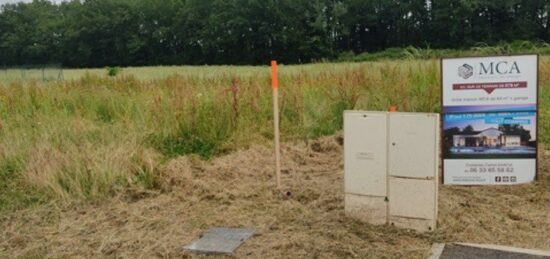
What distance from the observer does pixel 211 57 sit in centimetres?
7319

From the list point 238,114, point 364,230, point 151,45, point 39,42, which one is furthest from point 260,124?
point 39,42

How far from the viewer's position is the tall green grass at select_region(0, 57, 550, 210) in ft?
17.0

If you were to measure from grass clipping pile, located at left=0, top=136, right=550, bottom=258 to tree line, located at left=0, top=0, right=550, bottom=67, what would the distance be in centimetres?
5298

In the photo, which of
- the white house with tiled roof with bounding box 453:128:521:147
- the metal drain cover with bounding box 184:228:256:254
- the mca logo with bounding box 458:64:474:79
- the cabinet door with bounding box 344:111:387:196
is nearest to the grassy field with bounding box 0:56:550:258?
the metal drain cover with bounding box 184:228:256:254

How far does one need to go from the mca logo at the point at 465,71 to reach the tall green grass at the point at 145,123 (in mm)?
2706

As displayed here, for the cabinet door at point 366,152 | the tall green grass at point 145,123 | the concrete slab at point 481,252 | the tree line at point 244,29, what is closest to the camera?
the concrete slab at point 481,252

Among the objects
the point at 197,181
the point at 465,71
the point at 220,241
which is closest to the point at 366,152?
the point at 220,241

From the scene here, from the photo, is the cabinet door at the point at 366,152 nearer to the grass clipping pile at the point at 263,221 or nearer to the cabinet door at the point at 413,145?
the cabinet door at the point at 413,145

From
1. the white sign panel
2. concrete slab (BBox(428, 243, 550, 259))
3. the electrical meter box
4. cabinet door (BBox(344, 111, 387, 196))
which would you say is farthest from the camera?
the white sign panel

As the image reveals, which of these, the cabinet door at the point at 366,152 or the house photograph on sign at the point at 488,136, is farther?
the house photograph on sign at the point at 488,136

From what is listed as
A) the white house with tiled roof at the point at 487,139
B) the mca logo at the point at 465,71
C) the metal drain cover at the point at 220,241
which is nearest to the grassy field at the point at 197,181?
the metal drain cover at the point at 220,241

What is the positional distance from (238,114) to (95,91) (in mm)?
4269

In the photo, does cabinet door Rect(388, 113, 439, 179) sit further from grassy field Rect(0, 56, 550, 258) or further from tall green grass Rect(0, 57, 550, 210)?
tall green grass Rect(0, 57, 550, 210)

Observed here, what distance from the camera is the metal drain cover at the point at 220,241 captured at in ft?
11.8
